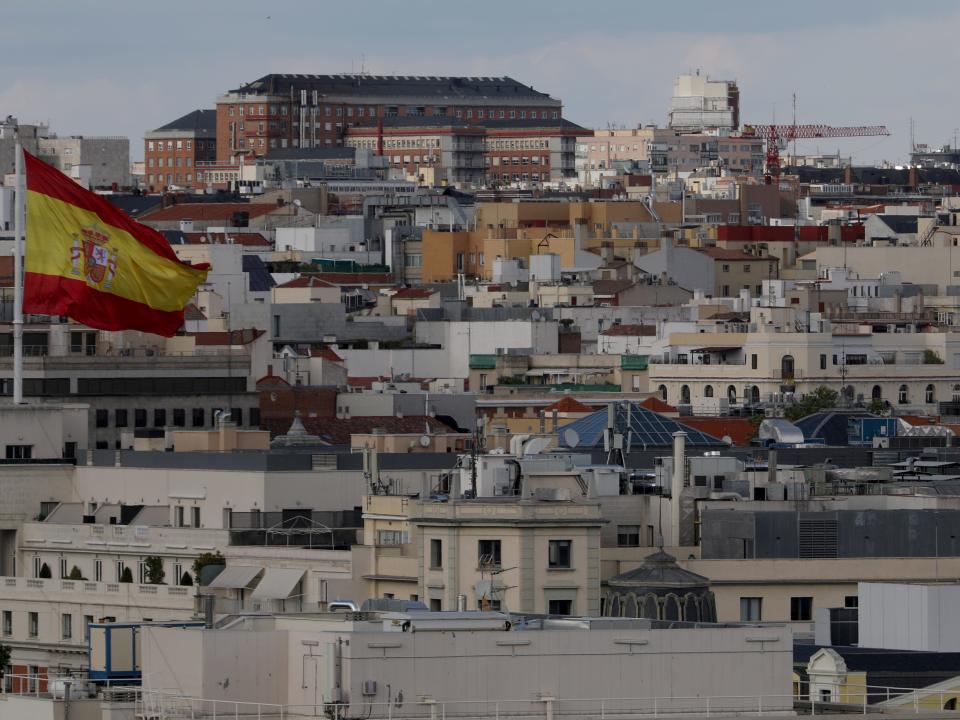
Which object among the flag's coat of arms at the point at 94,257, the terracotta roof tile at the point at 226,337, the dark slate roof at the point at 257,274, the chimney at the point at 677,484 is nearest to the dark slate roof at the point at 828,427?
the terracotta roof tile at the point at 226,337

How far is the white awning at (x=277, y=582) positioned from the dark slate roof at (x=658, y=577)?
544 centimetres

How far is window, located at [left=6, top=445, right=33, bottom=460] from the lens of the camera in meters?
63.9

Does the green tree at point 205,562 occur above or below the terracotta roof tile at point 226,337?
below

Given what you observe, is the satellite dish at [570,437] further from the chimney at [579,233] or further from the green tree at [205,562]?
the chimney at [579,233]

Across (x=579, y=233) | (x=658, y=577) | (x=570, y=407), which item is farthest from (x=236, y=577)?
(x=579, y=233)

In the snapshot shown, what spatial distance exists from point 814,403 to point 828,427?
1703 cm

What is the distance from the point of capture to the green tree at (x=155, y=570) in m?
56.2

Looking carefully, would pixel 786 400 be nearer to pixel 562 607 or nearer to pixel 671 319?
pixel 671 319

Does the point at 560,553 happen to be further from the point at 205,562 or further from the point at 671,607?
the point at 205,562

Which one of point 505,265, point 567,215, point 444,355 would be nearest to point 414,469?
point 444,355

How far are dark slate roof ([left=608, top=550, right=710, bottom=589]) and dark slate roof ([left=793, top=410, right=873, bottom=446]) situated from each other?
25.4 m

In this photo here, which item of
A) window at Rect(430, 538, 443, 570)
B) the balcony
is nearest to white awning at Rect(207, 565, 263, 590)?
the balcony

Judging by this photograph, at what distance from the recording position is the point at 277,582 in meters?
52.9

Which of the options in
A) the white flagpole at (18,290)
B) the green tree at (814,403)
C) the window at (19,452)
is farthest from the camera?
the green tree at (814,403)
